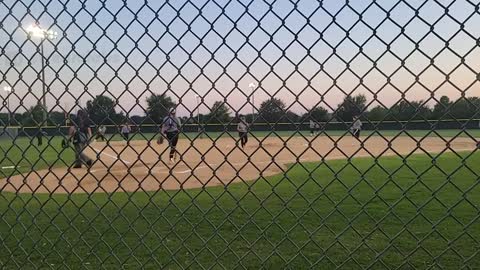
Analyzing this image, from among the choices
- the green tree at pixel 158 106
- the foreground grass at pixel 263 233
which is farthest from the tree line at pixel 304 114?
the foreground grass at pixel 263 233

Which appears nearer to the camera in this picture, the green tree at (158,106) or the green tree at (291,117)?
the green tree at (291,117)

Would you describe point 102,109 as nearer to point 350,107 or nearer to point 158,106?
point 158,106

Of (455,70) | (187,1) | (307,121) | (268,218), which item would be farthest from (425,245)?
(187,1)

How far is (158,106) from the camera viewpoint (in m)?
3.03

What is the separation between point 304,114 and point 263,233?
4.51 ft

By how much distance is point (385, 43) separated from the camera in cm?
229

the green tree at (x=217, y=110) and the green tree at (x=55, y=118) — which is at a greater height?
the green tree at (x=55, y=118)

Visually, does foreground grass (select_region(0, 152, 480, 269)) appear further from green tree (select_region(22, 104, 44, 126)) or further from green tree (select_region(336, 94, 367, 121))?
green tree (select_region(22, 104, 44, 126))

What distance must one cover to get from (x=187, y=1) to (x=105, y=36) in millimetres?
622

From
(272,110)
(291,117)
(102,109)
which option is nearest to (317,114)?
(291,117)

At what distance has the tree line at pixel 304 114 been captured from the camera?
2361 millimetres

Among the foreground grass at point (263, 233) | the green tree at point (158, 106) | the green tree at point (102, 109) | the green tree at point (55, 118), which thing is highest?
the green tree at point (55, 118)

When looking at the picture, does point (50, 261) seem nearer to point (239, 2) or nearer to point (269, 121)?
point (269, 121)

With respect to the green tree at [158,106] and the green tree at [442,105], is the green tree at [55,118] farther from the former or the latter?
the green tree at [442,105]
